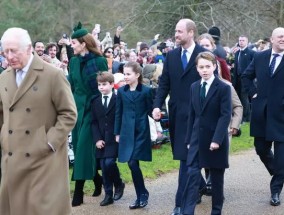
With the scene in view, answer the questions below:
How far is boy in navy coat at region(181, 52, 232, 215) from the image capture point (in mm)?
7012

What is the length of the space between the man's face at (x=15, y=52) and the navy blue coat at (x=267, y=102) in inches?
145

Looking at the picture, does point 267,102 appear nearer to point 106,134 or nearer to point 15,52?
point 106,134

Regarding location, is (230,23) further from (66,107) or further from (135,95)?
(66,107)

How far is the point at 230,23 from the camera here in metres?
25.5

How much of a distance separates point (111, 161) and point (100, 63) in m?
1.23

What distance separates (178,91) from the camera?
302 inches

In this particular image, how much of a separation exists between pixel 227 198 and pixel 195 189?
1510 millimetres

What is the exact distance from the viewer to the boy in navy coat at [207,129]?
23.0 feet

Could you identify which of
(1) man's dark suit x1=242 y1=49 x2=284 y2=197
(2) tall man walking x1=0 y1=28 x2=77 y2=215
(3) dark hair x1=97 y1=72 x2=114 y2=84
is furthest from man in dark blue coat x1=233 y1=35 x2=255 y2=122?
(2) tall man walking x1=0 y1=28 x2=77 y2=215

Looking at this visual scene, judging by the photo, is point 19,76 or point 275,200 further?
point 275,200

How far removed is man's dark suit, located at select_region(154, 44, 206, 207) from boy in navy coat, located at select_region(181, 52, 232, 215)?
34 centimetres

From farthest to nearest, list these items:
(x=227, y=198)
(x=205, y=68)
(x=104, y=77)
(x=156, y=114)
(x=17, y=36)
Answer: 1. (x=227, y=198)
2. (x=104, y=77)
3. (x=156, y=114)
4. (x=205, y=68)
5. (x=17, y=36)

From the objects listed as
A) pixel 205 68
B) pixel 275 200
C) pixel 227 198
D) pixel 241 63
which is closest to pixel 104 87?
pixel 205 68

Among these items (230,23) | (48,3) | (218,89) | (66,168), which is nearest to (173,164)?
(218,89)
